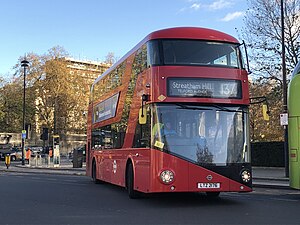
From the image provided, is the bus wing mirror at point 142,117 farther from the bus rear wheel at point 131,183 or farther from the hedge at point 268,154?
the hedge at point 268,154

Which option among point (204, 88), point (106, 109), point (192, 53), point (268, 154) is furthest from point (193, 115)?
point (268, 154)

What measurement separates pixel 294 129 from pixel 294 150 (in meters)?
0.58

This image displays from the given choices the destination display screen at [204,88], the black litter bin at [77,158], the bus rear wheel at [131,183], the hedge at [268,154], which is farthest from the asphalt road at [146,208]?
the black litter bin at [77,158]

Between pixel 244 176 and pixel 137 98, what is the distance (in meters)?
3.63

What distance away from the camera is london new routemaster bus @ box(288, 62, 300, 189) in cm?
1220

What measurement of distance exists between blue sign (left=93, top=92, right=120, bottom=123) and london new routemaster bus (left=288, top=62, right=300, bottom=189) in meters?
5.48

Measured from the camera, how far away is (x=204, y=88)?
1099 centimetres

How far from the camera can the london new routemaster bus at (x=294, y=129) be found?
12.2 m

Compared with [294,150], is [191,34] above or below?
above

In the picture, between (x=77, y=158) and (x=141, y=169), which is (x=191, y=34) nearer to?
(x=141, y=169)

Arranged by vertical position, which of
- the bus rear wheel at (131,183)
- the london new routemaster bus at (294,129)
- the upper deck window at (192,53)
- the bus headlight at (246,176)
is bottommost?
the bus rear wheel at (131,183)

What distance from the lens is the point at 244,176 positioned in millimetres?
10844

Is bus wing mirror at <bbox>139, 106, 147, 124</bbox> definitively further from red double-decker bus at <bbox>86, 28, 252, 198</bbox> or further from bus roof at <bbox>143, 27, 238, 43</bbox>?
bus roof at <bbox>143, 27, 238, 43</bbox>

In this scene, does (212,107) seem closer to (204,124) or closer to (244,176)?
(204,124)
